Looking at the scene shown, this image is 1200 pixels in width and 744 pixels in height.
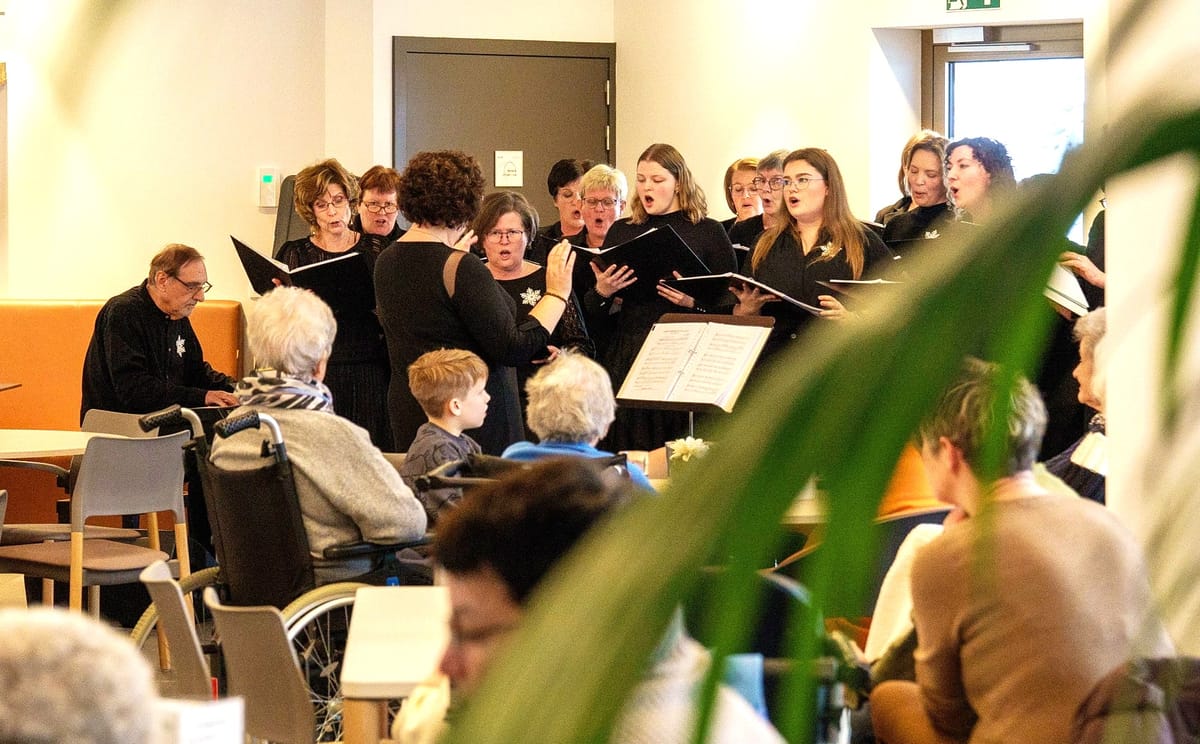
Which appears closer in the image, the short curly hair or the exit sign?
the short curly hair

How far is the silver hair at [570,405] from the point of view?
4.11 meters

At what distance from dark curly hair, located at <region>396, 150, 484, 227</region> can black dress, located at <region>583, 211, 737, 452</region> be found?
1.13 m

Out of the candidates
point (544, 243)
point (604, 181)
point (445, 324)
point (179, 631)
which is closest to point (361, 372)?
point (544, 243)

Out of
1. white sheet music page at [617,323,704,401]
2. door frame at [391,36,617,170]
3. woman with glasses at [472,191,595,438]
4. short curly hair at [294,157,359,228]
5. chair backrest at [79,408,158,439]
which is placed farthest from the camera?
door frame at [391,36,617,170]

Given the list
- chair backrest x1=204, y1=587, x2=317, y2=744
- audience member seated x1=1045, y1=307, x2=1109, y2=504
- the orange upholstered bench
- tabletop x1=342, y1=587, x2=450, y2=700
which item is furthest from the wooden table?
the orange upholstered bench

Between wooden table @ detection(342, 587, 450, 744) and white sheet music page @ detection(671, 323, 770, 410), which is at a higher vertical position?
white sheet music page @ detection(671, 323, 770, 410)

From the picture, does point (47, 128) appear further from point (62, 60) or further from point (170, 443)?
point (170, 443)

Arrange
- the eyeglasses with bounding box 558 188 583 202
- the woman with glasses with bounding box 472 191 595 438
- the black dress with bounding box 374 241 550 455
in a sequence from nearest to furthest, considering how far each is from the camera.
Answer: the black dress with bounding box 374 241 550 455, the woman with glasses with bounding box 472 191 595 438, the eyeglasses with bounding box 558 188 583 202

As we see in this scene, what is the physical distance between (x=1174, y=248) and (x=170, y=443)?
19.1ft

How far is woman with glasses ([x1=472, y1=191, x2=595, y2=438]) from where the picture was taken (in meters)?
6.09

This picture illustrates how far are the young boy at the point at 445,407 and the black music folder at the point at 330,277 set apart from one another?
162 centimetres

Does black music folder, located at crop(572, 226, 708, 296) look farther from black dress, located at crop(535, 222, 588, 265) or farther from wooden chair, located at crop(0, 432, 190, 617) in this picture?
wooden chair, located at crop(0, 432, 190, 617)

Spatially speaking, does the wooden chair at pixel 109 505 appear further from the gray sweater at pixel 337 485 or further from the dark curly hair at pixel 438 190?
the gray sweater at pixel 337 485

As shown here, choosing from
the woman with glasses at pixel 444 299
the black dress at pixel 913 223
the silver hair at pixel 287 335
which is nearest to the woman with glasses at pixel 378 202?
the woman with glasses at pixel 444 299
